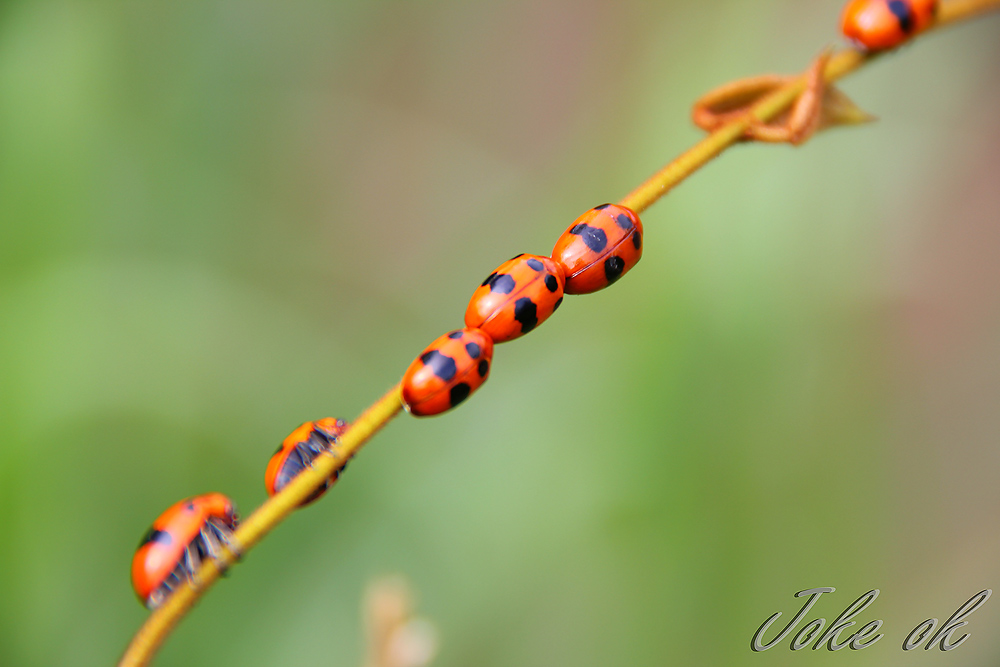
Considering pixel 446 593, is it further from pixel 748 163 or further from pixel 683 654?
pixel 748 163

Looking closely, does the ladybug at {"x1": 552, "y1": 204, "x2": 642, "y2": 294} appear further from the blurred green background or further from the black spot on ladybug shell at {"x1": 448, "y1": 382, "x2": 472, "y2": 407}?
the blurred green background

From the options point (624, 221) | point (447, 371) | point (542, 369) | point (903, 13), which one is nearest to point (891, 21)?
point (903, 13)

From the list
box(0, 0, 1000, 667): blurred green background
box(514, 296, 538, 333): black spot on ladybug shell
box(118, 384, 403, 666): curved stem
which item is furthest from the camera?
box(0, 0, 1000, 667): blurred green background

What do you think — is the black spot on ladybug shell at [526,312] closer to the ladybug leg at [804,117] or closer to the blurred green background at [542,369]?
the ladybug leg at [804,117]

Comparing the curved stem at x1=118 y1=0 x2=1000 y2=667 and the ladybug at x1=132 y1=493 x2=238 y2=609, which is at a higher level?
the ladybug at x1=132 y1=493 x2=238 y2=609

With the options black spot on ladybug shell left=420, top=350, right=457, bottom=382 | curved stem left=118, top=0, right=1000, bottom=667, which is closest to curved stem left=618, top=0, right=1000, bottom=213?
curved stem left=118, top=0, right=1000, bottom=667

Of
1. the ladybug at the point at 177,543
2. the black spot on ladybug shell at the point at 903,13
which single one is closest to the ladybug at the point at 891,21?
the black spot on ladybug shell at the point at 903,13

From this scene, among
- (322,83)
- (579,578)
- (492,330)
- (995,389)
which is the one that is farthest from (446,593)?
(322,83)
